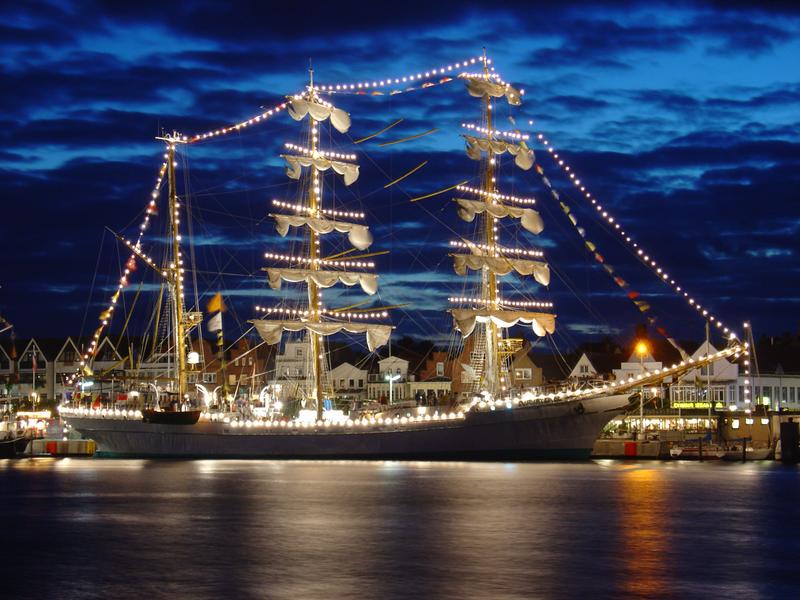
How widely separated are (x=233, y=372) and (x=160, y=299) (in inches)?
2180

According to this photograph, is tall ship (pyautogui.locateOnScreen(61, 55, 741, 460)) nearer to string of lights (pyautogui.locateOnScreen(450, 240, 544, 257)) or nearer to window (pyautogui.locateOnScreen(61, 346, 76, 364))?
string of lights (pyautogui.locateOnScreen(450, 240, 544, 257))

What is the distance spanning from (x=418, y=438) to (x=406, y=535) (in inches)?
1494

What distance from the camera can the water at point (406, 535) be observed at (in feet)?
107

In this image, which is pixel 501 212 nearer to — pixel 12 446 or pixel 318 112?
pixel 318 112

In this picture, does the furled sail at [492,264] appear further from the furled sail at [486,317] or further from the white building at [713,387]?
the white building at [713,387]

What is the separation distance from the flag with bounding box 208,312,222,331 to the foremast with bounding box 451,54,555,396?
15.3 m

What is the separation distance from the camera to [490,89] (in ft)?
282

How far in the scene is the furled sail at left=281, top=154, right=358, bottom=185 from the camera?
287 ft

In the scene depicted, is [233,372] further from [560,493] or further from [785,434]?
[560,493]

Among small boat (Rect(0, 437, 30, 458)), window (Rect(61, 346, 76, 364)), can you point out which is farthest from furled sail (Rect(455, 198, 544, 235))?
window (Rect(61, 346, 76, 364))

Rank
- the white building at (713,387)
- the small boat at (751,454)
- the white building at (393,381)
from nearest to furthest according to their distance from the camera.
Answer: the small boat at (751,454), the white building at (713,387), the white building at (393,381)

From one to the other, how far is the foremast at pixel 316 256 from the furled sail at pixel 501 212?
23.1ft

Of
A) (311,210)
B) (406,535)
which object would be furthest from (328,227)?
(406,535)

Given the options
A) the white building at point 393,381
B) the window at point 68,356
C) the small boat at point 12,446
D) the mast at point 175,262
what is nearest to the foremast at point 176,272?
the mast at point 175,262
